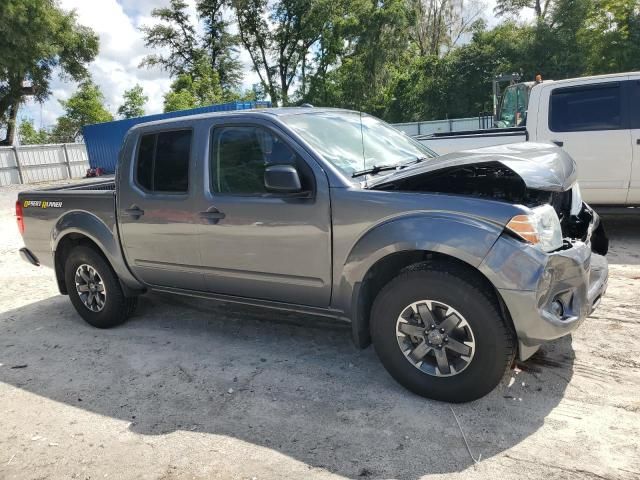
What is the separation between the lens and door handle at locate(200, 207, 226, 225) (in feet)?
12.9

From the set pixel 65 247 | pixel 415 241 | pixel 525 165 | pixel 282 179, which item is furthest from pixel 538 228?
pixel 65 247

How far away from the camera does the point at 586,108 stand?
268 inches

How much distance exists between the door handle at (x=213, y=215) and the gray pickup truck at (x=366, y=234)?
0.04 ft

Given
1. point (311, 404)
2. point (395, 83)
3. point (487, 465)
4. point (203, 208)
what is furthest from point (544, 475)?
point (395, 83)

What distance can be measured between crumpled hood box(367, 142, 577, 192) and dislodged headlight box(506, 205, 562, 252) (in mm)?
170

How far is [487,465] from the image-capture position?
2.68m

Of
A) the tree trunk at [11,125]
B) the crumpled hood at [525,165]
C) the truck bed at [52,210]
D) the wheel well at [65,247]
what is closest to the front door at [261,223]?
the crumpled hood at [525,165]

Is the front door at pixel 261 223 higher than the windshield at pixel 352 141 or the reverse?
the reverse

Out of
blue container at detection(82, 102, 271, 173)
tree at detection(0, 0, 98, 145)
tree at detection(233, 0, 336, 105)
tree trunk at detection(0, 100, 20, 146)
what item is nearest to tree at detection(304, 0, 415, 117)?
tree at detection(233, 0, 336, 105)

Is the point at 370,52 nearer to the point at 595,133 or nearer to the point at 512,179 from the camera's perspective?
the point at 595,133

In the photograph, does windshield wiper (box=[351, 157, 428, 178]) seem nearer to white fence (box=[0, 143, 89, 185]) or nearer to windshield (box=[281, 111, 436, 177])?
windshield (box=[281, 111, 436, 177])

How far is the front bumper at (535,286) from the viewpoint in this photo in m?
2.84

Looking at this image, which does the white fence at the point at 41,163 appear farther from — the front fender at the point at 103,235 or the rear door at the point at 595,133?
the rear door at the point at 595,133

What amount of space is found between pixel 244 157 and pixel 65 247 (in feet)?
8.02
